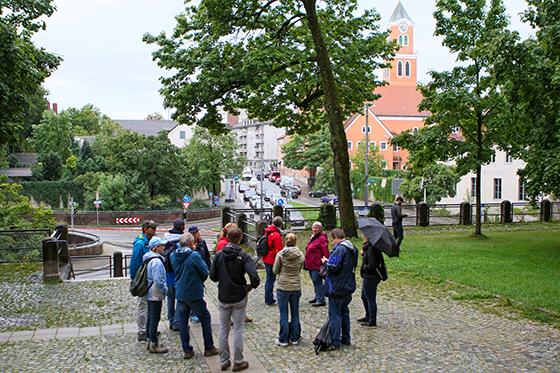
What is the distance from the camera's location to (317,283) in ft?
37.1

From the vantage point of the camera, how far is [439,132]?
888 inches

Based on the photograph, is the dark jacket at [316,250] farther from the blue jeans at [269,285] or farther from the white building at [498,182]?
the white building at [498,182]

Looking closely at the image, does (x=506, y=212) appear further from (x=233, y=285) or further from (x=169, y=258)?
(x=233, y=285)

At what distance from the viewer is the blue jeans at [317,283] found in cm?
1102

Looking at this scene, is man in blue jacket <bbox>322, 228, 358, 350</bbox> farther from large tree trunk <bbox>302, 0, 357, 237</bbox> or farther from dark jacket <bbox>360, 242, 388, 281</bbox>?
large tree trunk <bbox>302, 0, 357, 237</bbox>

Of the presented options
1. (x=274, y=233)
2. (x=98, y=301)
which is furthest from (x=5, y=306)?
(x=274, y=233)

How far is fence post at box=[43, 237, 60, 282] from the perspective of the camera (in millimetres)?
15375

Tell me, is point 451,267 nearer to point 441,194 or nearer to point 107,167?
point 441,194

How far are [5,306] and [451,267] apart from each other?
10934 mm

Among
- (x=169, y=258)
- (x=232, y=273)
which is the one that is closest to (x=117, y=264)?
(x=169, y=258)

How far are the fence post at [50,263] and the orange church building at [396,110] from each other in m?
63.8

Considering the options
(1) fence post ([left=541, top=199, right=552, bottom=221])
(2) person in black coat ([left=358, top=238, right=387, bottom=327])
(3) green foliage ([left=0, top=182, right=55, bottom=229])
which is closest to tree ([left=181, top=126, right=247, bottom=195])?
(3) green foliage ([left=0, top=182, right=55, bottom=229])

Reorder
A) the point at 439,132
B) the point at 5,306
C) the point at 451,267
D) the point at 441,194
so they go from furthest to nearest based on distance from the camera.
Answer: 1. the point at 441,194
2. the point at 439,132
3. the point at 451,267
4. the point at 5,306

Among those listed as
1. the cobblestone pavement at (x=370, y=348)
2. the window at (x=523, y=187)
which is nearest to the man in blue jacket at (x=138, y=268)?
the cobblestone pavement at (x=370, y=348)
